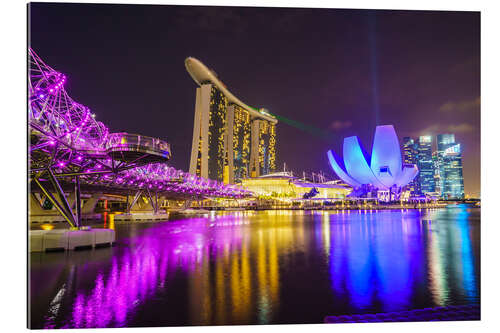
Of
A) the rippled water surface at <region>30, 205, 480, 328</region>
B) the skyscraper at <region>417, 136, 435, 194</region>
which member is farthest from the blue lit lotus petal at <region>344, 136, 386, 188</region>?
the rippled water surface at <region>30, 205, 480, 328</region>

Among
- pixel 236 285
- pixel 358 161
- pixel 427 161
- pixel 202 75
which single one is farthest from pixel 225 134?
pixel 236 285

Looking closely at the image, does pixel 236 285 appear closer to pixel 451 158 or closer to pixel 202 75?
pixel 451 158

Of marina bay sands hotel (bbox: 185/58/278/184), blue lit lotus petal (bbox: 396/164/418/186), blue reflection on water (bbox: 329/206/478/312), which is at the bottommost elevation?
blue reflection on water (bbox: 329/206/478/312)

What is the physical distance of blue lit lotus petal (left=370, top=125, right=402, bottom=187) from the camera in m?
50.4

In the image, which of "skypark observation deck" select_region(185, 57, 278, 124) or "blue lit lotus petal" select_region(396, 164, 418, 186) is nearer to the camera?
"blue lit lotus petal" select_region(396, 164, 418, 186)

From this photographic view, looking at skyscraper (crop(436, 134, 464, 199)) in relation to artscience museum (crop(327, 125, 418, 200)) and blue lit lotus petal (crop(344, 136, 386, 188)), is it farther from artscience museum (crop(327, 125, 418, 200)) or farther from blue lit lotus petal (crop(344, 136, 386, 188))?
blue lit lotus petal (crop(344, 136, 386, 188))

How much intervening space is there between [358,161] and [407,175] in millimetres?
9168

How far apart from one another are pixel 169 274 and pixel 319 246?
5.53 metres

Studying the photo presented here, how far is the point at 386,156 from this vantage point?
53.2m

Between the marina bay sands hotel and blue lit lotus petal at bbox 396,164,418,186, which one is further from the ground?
the marina bay sands hotel

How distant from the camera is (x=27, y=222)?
14.1 feet

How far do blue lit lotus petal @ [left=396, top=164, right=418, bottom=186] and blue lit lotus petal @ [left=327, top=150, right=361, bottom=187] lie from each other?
26.2 feet
